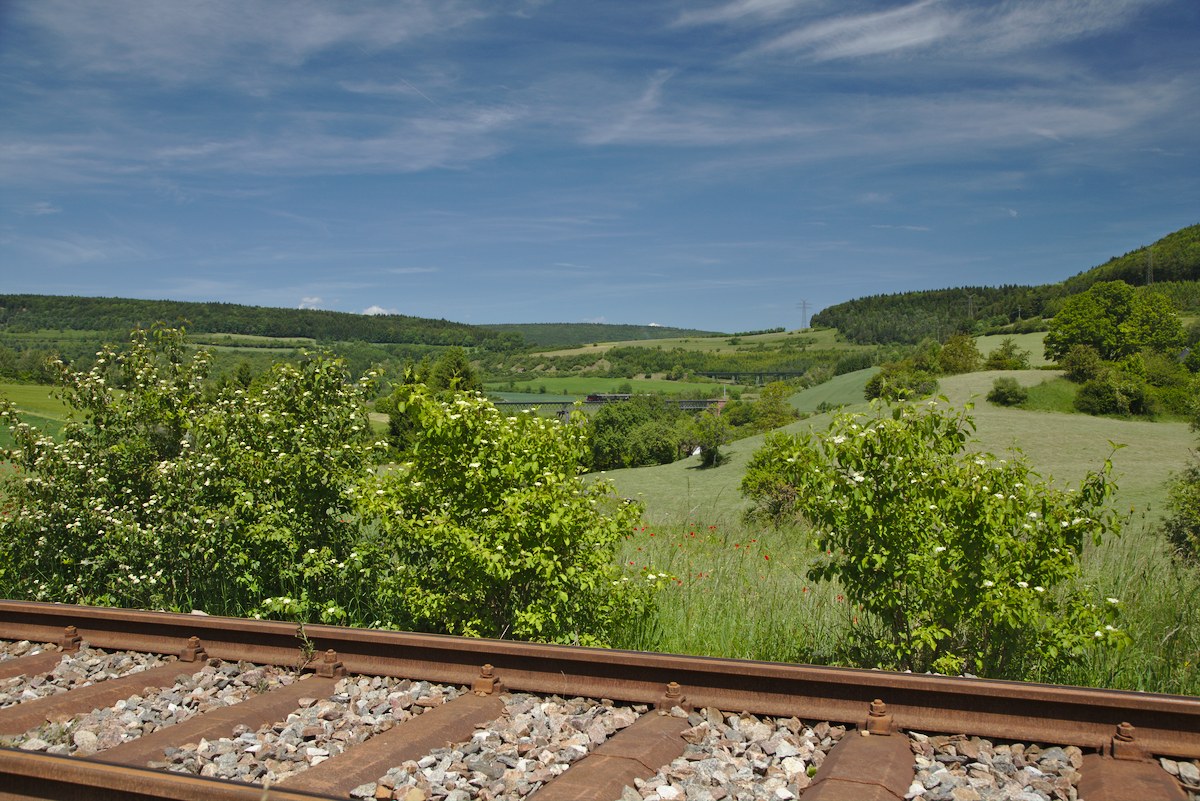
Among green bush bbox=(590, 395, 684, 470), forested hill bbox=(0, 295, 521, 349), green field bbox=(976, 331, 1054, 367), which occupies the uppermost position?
forested hill bbox=(0, 295, 521, 349)

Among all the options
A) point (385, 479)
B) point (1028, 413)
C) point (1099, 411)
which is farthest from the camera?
point (1099, 411)

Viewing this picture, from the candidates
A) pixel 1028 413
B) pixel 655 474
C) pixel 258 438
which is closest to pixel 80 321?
pixel 655 474

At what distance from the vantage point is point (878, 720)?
336 cm

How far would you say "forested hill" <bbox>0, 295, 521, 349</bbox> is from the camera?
7244 centimetres

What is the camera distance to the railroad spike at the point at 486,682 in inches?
158

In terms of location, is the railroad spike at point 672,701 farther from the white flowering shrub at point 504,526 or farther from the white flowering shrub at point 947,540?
the white flowering shrub at point 947,540

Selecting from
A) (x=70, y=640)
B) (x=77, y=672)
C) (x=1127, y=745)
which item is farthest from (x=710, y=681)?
(x=70, y=640)

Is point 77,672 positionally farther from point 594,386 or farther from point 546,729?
point 594,386

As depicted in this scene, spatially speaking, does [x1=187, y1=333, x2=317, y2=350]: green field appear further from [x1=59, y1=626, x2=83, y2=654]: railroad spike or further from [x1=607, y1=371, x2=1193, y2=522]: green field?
[x1=59, y1=626, x2=83, y2=654]: railroad spike

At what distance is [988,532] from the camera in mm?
4559

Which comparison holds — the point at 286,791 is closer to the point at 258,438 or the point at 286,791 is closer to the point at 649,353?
the point at 258,438

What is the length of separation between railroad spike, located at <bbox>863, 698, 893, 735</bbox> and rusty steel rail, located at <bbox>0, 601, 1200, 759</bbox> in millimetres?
11

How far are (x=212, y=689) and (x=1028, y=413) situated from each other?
46.2m

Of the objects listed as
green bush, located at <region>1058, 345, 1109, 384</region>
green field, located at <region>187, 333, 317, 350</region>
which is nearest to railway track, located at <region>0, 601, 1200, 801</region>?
green bush, located at <region>1058, 345, 1109, 384</region>
